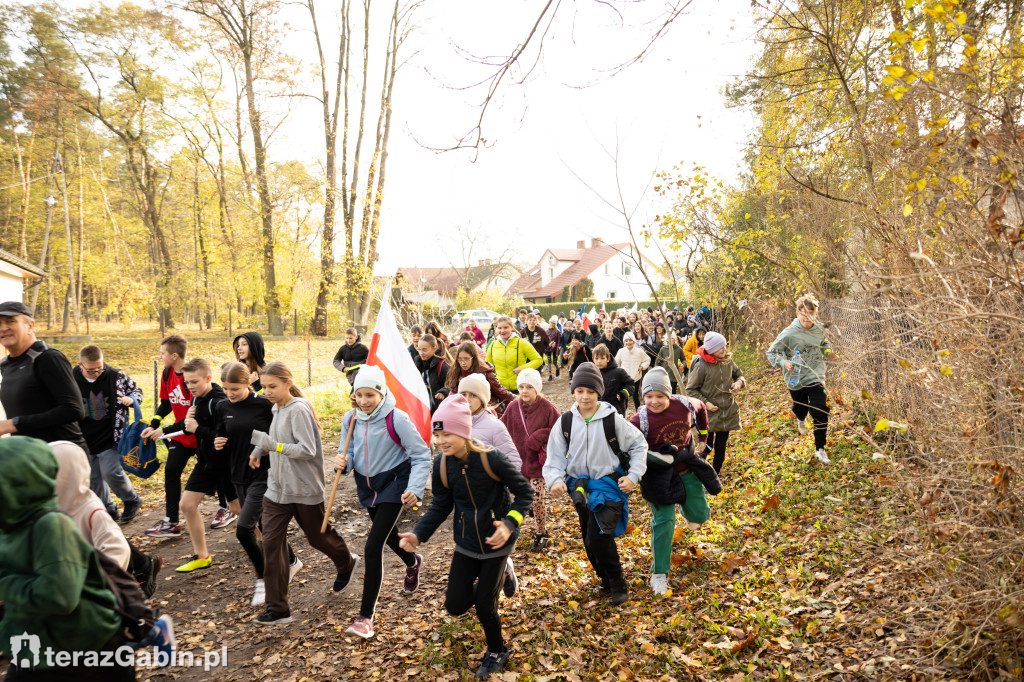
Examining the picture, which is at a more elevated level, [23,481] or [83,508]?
[23,481]

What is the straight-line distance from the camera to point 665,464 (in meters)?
5.28

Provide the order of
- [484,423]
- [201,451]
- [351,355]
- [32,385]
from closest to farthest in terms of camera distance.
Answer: [32,385] → [484,423] → [201,451] → [351,355]

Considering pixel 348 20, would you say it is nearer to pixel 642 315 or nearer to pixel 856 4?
pixel 642 315

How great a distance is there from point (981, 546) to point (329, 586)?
5.05 m

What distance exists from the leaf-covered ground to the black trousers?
0.19 m

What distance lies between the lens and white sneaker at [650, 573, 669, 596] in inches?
208

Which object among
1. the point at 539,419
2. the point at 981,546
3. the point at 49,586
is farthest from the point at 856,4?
the point at 49,586

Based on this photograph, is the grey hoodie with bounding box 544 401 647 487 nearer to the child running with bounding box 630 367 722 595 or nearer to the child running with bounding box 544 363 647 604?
the child running with bounding box 544 363 647 604

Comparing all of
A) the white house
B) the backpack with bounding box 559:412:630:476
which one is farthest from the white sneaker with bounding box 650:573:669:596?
the white house

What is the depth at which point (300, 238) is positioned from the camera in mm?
29453

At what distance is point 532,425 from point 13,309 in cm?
462

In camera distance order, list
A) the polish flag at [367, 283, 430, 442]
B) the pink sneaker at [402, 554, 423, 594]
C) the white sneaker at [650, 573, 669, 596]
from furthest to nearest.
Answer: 1. the polish flag at [367, 283, 430, 442]
2. the pink sneaker at [402, 554, 423, 594]
3. the white sneaker at [650, 573, 669, 596]

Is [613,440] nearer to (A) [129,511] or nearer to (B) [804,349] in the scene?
(B) [804,349]

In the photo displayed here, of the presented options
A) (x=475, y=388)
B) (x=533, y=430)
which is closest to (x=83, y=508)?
(x=475, y=388)
